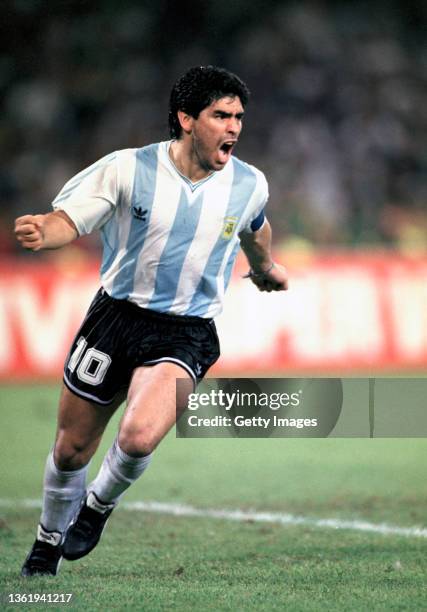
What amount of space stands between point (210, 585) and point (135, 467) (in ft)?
1.68

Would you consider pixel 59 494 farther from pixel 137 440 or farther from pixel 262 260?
pixel 262 260

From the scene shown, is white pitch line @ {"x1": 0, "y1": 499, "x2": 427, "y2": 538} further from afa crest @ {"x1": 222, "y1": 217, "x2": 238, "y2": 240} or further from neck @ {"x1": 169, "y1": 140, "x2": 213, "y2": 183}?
neck @ {"x1": 169, "y1": 140, "x2": 213, "y2": 183}

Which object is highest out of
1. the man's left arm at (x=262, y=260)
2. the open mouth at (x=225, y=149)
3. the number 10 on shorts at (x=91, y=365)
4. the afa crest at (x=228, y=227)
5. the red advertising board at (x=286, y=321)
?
the open mouth at (x=225, y=149)

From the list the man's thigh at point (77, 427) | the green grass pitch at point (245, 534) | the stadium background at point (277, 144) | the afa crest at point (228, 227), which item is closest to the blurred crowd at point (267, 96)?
the stadium background at point (277, 144)

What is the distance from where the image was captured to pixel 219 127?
4195 millimetres

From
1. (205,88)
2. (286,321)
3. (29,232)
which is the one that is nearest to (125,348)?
(29,232)

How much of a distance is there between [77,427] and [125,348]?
356 mm

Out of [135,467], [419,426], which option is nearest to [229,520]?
[419,426]

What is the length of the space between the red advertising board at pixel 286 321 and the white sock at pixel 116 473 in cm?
632

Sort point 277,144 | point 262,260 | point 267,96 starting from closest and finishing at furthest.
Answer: point 262,260 < point 277,144 < point 267,96

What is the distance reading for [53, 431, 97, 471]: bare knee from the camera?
4.38 meters

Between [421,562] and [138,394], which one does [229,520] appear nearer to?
[421,562]

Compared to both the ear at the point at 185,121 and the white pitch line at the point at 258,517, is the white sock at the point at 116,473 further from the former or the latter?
the white pitch line at the point at 258,517

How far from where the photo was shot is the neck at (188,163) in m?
4.35
